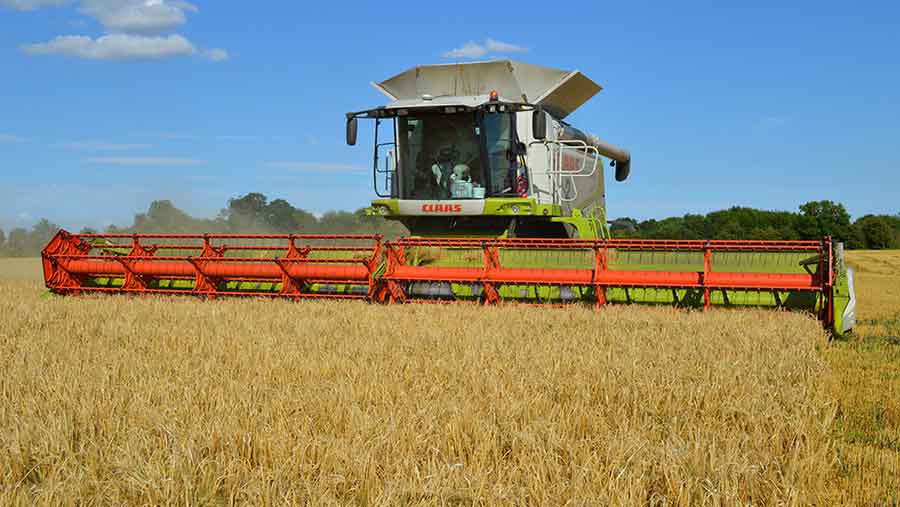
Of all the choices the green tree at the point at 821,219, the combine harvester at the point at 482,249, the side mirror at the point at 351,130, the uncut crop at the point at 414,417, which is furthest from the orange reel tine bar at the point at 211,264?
the green tree at the point at 821,219

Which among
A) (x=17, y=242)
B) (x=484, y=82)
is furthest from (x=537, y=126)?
(x=17, y=242)

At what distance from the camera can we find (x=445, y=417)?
292 cm

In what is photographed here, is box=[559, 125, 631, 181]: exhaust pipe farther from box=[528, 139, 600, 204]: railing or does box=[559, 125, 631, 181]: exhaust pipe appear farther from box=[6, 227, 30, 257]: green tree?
box=[6, 227, 30, 257]: green tree

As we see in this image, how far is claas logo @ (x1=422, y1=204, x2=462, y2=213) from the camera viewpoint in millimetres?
9048

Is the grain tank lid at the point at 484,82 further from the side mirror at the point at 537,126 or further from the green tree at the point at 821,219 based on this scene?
the green tree at the point at 821,219

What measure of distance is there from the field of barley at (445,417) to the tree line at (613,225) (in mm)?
5678

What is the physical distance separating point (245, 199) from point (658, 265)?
1226cm

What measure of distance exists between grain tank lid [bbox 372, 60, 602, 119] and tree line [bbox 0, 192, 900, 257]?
63.0 inches

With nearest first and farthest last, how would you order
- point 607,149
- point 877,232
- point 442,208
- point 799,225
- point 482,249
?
point 482,249 < point 442,208 < point 607,149 < point 799,225 < point 877,232

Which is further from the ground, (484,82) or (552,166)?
(484,82)

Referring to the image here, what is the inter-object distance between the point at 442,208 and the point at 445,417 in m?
6.32

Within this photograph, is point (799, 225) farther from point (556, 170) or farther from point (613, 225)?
point (556, 170)

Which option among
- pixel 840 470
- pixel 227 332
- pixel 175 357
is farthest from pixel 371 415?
pixel 227 332

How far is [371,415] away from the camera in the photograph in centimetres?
296
